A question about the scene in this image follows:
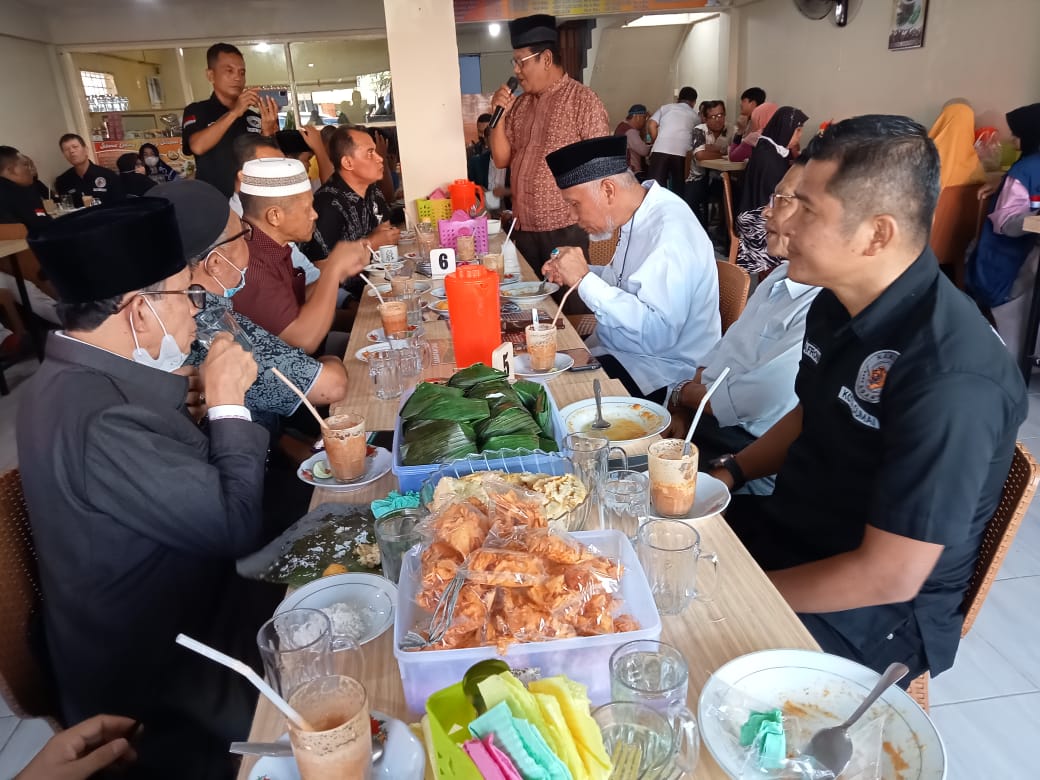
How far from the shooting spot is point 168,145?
917 cm

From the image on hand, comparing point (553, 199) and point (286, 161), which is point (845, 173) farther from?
point (553, 199)

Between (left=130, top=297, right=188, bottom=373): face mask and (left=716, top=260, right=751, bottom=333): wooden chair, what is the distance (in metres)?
1.92

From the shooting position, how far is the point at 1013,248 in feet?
11.9

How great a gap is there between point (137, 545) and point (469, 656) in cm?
80

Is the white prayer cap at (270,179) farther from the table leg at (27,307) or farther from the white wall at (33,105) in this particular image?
the white wall at (33,105)

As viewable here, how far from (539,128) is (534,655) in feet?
11.5

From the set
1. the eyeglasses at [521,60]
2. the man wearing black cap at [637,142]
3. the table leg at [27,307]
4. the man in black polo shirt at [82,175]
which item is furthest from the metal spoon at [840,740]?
the man wearing black cap at [637,142]

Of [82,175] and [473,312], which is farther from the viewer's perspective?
[82,175]

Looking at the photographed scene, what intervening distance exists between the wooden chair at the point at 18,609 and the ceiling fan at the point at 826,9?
811cm

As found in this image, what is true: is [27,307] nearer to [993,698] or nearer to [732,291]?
[732,291]

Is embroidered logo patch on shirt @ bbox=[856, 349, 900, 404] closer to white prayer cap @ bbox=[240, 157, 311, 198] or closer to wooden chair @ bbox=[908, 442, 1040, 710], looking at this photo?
wooden chair @ bbox=[908, 442, 1040, 710]

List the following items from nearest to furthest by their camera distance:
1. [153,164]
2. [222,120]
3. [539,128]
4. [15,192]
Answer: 1. [539,128]
2. [222,120]
3. [15,192]
4. [153,164]

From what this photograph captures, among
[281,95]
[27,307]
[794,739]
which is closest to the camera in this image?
[794,739]

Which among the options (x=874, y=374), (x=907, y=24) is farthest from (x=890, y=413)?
(x=907, y=24)
